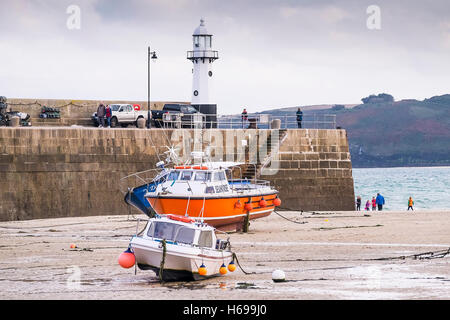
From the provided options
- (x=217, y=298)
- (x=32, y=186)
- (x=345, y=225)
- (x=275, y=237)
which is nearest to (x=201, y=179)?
(x=275, y=237)

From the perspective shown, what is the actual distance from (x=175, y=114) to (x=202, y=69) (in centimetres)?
725

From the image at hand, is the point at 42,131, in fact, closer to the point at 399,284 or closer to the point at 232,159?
the point at 232,159

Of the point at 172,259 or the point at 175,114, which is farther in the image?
the point at 175,114

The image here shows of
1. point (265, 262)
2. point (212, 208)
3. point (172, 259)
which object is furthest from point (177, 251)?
point (212, 208)

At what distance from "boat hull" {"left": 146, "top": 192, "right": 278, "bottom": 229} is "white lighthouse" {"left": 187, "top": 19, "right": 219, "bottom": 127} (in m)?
17.1

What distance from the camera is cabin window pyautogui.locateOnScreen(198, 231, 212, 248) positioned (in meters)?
16.8

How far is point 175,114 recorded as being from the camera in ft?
121

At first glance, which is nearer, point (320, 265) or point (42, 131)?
point (320, 265)

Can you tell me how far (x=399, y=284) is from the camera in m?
15.5

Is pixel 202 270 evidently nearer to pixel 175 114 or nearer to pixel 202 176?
pixel 202 176

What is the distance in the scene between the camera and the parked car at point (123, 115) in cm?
3725
